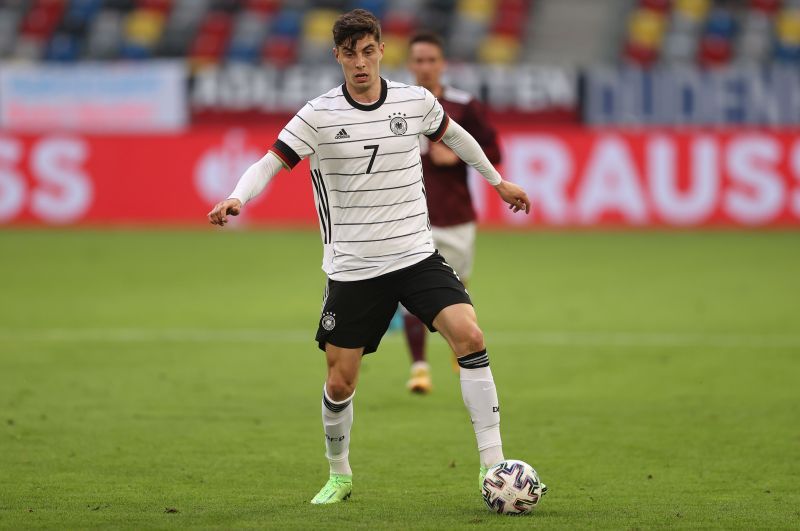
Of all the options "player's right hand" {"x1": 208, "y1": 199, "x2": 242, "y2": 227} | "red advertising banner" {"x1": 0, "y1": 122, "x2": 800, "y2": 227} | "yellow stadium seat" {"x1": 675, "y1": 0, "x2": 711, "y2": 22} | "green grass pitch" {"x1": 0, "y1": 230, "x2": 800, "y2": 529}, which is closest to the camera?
"player's right hand" {"x1": 208, "y1": 199, "x2": 242, "y2": 227}

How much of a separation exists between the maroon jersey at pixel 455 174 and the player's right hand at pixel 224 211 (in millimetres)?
4040

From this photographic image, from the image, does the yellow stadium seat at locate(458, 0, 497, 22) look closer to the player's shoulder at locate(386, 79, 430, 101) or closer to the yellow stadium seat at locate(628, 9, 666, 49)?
the yellow stadium seat at locate(628, 9, 666, 49)

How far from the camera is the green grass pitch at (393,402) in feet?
20.3

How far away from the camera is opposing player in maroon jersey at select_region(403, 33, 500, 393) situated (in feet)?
31.4

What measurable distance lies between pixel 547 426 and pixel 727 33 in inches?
893

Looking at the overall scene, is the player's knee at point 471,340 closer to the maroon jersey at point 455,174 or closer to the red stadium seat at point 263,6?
the maroon jersey at point 455,174

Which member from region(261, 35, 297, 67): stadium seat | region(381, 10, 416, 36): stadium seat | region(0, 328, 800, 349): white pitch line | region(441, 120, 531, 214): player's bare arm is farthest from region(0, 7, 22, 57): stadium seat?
region(441, 120, 531, 214): player's bare arm

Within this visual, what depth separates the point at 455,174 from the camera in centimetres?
990

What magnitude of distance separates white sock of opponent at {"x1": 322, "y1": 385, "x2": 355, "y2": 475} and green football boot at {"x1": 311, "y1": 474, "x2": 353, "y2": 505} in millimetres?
41

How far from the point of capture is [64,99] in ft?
89.3

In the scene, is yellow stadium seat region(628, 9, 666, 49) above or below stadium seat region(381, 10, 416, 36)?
below

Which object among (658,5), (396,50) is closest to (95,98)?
(396,50)

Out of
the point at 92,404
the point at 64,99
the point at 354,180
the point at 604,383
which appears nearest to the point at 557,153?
the point at 64,99

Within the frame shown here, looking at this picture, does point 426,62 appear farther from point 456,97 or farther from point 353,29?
point 353,29
